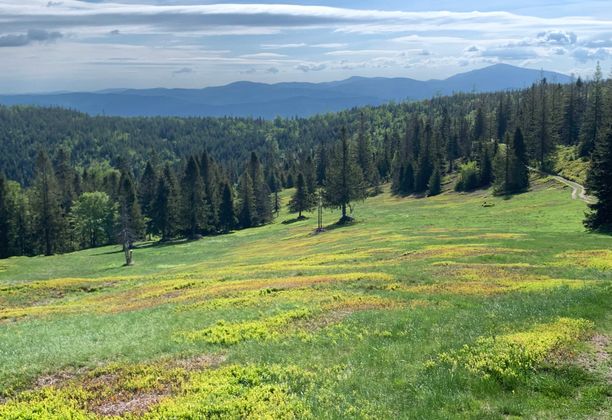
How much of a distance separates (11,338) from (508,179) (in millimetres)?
95115

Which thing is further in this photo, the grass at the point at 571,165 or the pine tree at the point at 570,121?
the pine tree at the point at 570,121

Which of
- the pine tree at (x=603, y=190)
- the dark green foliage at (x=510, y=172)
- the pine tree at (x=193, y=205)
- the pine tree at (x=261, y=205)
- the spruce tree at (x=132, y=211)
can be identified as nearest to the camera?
the pine tree at (x=603, y=190)

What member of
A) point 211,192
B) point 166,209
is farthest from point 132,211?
point 211,192

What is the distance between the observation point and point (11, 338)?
21.1 m

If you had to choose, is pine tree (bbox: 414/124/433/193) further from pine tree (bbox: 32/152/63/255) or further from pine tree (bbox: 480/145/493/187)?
pine tree (bbox: 32/152/63/255)

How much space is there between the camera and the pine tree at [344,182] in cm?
8944

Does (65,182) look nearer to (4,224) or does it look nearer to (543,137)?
(4,224)

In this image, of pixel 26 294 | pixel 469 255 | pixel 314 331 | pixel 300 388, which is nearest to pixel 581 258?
pixel 469 255

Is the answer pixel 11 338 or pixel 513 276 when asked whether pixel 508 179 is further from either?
pixel 11 338

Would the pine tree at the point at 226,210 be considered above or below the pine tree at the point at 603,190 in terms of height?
below

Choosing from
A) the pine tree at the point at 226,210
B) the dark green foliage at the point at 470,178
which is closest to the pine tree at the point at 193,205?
the pine tree at the point at 226,210

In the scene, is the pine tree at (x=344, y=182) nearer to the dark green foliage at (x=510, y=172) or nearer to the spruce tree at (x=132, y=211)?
the dark green foliage at (x=510, y=172)

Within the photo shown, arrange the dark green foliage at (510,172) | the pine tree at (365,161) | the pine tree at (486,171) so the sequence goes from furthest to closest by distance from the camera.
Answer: the pine tree at (365,161)
the pine tree at (486,171)
the dark green foliage at (510,172)

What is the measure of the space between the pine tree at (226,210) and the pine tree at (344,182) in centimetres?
2887
